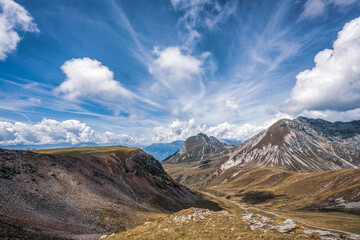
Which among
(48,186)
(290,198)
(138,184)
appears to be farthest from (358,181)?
(48,186)

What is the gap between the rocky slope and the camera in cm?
3259

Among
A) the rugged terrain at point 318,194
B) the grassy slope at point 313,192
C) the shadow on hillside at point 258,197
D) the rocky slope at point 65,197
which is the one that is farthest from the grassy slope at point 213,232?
the shadow on hillside at point 258,197

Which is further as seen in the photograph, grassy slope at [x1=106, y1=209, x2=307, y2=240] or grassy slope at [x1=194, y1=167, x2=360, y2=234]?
grassy slope at [x1=194, y1=167, x2=360, y2=234]

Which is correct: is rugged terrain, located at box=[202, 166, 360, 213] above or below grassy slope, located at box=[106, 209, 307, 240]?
below

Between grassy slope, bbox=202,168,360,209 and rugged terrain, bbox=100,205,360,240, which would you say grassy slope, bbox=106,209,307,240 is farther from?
grassy slope, bbox=202,168,360,209

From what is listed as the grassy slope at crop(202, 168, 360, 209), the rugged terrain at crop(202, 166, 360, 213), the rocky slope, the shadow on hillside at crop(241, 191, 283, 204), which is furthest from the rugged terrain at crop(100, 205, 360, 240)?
the shadow on hillside at crop(241, 191, 283, 204)

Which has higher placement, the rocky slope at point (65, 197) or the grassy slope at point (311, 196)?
the rocky slope at point (65, 197)

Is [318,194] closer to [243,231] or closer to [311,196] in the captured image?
[311,196]

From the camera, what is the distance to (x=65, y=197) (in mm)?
48156

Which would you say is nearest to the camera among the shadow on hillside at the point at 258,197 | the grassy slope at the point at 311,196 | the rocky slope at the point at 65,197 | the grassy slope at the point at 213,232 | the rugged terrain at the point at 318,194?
the grassy slope at the point at 213,232

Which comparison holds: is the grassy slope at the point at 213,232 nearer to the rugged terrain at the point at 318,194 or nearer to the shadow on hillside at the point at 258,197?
the rugged terrain at the point at 318,194

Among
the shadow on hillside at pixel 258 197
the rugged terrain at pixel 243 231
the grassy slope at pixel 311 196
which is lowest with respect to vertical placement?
the shadow on hillside at pixel 258 197

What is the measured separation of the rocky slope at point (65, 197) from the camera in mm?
32594

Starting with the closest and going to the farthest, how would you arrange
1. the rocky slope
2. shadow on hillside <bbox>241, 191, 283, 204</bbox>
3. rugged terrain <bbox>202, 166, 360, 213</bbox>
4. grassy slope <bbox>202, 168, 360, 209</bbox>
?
the rocky slope
rugged terrain <bbox>202, 166, 360, 213</bbox>
grassy slope <bbox>202, 168, 360, 209</bbox>
shadow on hillside <bbox>241, 191, 283, 204</bbox>
